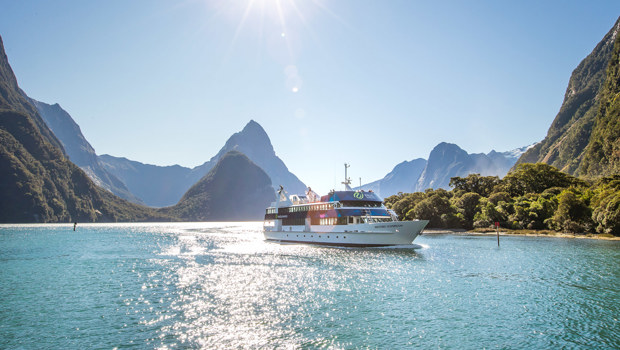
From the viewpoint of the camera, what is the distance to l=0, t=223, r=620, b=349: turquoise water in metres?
18.2

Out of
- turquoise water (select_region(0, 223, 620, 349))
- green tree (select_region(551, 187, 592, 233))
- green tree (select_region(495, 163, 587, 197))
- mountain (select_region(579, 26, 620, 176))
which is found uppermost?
mountain (select_region(579, 26, 620, 176))

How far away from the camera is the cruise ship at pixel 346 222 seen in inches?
2205

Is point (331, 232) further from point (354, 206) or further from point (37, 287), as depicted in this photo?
point (37, 287)

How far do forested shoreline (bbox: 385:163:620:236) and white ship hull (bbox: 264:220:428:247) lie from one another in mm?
49090

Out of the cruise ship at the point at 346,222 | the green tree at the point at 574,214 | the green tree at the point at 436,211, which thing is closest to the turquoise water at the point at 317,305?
the cruise ship at the point at 346,222

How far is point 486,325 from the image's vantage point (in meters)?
20.4

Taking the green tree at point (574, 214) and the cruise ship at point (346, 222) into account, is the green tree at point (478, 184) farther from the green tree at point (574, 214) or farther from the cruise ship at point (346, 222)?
the cruise ship at point (346, 222)

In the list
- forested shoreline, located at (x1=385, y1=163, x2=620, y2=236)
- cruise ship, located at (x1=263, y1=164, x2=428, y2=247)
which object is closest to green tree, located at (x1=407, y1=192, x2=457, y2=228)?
forested shoreline, located at (x1=385, y1=163, x2=620, y2=236)

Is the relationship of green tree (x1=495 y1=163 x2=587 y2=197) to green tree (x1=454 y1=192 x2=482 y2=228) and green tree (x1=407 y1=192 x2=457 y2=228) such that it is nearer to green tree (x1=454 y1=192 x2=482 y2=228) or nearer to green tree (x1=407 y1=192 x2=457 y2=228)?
green tree (x1=454 y1=192 x2=482 y2=228)

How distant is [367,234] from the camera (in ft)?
188

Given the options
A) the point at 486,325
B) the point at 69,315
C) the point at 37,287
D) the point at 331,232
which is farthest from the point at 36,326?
the point at 331,232

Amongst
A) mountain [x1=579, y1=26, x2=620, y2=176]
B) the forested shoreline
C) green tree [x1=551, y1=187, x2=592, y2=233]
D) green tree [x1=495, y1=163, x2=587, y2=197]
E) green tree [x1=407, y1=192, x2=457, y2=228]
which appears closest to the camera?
the forested shoreline

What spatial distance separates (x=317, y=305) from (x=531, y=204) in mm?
99922

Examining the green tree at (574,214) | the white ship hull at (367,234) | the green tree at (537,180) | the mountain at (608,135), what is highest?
the mountain at (608,135)
